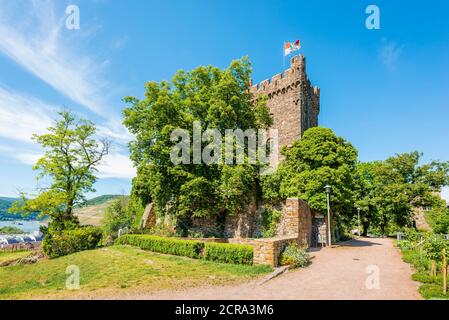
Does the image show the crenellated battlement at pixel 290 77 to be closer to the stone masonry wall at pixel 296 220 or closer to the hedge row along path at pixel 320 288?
the stone masonry wall at pixel 296 220

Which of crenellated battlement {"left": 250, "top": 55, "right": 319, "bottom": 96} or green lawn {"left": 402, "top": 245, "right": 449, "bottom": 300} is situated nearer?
green lawn {"left": 402, "top": 245, "right": 449, "bottom": 300}

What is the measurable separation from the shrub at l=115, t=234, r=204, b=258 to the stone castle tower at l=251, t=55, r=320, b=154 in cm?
1685

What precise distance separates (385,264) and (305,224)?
519 cm

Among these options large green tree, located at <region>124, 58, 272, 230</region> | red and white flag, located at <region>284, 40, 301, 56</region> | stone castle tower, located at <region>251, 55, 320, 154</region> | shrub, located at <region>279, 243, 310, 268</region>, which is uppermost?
red and white flag, located at <region>284, 40, 301, 56</region>

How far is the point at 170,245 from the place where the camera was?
15969 mm

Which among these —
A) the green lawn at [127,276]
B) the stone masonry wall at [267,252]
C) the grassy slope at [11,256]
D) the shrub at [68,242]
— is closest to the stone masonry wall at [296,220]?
the stone masonry wall at [267,252]

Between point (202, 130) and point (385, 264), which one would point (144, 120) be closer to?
point (202, 130)

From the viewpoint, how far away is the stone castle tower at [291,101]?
2761cm

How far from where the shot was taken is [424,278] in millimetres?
8914

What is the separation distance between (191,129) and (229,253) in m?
11.1

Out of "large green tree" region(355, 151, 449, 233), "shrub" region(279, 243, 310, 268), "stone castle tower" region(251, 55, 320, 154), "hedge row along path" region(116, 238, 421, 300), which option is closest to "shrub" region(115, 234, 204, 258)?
"shrub" region(279, 243, 310, 268)

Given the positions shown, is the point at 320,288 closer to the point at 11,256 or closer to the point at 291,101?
the point at 291,101

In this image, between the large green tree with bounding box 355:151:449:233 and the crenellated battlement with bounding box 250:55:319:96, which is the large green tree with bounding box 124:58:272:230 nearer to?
the crenellated battlement with bounding box 250:55:319:96

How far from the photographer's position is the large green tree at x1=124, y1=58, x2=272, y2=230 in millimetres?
19500
